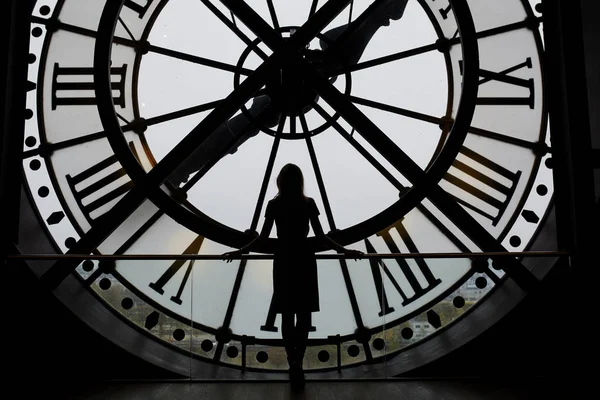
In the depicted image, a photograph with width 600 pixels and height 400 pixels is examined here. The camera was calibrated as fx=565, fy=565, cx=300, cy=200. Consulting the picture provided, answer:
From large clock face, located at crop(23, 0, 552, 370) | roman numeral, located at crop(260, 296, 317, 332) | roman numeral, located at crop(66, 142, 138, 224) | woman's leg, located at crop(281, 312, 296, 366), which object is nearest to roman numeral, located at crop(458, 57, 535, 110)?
large clock face, located at crop(23, 0, 552, 370)

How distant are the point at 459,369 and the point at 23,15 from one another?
325cm

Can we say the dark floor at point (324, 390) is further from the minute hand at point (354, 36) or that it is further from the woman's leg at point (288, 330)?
the minute hand at point (354, 36)

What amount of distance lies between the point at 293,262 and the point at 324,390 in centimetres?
62

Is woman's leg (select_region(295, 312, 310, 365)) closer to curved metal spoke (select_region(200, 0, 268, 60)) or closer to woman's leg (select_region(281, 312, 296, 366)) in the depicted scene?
woman's leg (select_region(281, 312, 296, 366))

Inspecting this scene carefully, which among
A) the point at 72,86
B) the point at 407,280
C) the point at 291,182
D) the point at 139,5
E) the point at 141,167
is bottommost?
the point at 407,280

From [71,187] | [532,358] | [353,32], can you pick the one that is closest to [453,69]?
[353,32]

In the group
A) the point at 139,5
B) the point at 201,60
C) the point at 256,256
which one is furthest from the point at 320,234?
the point at 139,5

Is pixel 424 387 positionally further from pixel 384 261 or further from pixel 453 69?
pixel 453 69

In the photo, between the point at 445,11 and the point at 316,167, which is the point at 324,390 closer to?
the point at 316,167

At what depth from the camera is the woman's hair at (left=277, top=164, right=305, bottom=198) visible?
2559 mm

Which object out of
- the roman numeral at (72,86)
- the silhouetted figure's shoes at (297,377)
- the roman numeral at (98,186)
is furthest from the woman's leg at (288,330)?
the roman numeral at (72,86)

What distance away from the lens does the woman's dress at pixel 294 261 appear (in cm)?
249

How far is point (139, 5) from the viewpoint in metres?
3.96

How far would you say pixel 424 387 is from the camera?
8.94 feet
